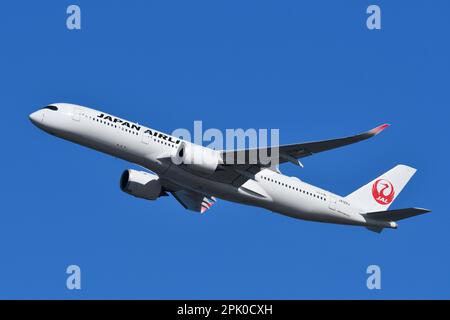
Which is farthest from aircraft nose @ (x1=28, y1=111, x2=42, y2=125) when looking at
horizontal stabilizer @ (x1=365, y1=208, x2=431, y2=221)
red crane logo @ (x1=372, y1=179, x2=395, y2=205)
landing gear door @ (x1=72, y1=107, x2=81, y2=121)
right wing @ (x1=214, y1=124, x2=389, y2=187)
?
red crane logo @ (x1=372, y1=179, x2=395, y2=205)

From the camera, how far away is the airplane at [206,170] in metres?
51.9

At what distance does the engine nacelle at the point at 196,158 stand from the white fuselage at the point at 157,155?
62 cm

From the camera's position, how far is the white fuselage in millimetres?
51938

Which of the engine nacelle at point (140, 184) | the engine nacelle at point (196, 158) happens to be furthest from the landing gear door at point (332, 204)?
the engine nacelle at point (140, 184)

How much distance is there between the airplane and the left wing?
5.08 feet

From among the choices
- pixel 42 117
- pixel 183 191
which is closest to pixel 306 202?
pixel 183 191

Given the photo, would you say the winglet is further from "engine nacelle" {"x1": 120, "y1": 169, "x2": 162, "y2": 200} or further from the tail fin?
"engine nacelle" {"x1": 120, "y1": 169, "x2": 162, "y2": 200}

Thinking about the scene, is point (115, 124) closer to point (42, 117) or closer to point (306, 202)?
point (42, 117)

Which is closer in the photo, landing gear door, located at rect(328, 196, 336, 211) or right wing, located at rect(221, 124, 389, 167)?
right wing, located at rect(221, 124, 389, 167)

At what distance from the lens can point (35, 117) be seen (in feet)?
173

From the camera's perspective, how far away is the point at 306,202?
55125 millimetres

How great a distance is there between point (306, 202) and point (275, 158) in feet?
16.0
